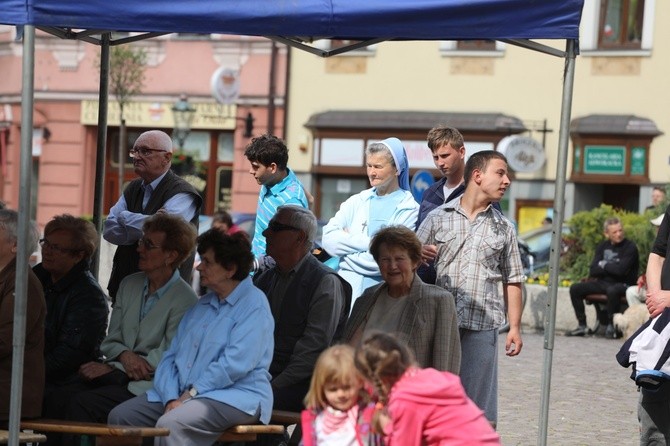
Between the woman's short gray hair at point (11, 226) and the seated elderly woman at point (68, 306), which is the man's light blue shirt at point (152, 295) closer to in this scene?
the seated elderly woman at point (68, 306)

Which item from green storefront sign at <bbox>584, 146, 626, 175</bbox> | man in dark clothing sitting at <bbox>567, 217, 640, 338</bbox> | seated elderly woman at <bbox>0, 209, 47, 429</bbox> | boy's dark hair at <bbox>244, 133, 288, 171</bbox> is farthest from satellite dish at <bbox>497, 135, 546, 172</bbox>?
seated elderly woman at <bbox>0, 209, 47, 429</bbox>

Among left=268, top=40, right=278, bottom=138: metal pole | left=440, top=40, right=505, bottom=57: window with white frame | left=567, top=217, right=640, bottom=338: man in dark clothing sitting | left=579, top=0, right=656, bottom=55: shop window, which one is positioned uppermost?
left=579, top=0, right=656, bottom=55: shop window

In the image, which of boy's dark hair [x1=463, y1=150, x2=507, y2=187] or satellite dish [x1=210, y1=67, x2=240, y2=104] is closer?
boy's dark hair [x1=463, y1=150, x2=507, y2=187]

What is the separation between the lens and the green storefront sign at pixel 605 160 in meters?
27.1

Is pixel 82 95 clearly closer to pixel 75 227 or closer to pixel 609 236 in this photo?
pixel 609 236

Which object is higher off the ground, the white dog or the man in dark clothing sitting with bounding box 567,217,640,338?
the man in dark clothing sitting with bounding box 567,217,640,338

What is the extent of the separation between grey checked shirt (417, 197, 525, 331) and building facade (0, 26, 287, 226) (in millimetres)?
22133

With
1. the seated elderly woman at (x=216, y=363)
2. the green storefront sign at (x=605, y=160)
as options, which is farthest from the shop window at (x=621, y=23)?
the seated elderly woman at (x=216, y=363)

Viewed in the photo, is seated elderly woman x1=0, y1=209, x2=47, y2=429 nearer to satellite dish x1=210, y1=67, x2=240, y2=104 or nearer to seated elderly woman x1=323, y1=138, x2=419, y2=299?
seated elderly woman x1=323, y1=138, x2=419, y2=299

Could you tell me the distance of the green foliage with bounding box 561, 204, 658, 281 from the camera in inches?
758

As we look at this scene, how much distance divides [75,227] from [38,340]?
968 mm

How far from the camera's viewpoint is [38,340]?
21.6 feet

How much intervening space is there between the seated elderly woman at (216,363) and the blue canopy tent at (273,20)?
2.64 feet

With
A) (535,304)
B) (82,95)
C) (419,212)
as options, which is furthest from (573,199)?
(419,212)
